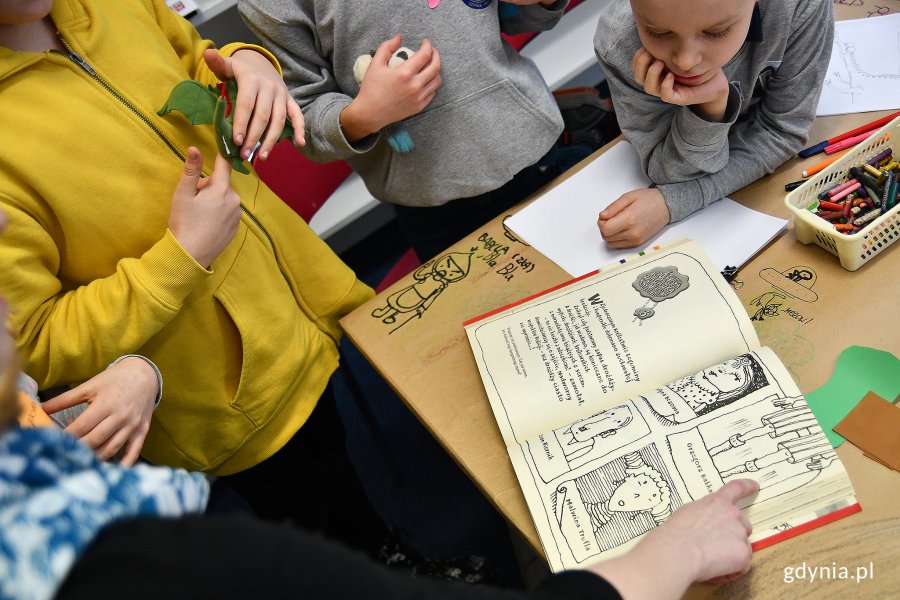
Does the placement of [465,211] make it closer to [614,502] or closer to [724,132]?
[724,132]

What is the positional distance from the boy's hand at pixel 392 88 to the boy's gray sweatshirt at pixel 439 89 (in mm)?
39

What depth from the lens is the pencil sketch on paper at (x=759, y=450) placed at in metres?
0.67

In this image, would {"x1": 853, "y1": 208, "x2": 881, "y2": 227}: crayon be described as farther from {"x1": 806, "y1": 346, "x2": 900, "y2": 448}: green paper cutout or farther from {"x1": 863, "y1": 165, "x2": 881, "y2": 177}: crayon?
{"x1": 806, "y1": 346, "x2": 900, "y2": 448}: green paper cutout

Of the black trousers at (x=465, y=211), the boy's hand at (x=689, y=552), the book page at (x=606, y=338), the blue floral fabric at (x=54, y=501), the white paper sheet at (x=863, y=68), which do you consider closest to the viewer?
the blue floral fabric at (x=54, y=501)

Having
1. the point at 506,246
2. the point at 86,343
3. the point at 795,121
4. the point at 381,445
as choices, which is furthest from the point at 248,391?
the point at 795,121

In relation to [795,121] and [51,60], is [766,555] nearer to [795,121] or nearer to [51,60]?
[795,121]

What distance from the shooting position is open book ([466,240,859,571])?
2.20ft

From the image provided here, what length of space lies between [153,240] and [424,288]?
37cm

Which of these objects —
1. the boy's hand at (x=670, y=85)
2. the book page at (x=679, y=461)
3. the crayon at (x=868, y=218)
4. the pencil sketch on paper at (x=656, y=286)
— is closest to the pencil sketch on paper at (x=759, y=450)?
the book page at (x=679, y=461)

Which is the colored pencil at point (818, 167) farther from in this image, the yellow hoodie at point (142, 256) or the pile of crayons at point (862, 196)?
the yellow hoodie at point (142, 256)

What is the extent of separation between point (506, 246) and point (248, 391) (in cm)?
43

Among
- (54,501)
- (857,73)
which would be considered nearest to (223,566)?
(54,501)

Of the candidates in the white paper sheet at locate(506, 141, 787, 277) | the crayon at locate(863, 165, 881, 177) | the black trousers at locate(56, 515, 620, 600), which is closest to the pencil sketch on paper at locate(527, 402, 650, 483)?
the white paper sheet at locate(506, 141, 787, 277)

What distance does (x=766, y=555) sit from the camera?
65 centimetres
